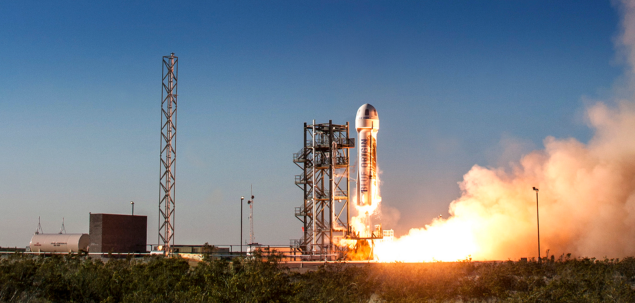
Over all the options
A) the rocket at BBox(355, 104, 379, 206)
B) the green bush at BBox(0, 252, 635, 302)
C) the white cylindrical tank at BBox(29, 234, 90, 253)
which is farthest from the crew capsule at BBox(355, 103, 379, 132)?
the white cylindrical tank at BBox(29, 234, 90, 253)

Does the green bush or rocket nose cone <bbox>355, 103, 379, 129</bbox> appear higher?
rocket nose cone <bbox>355, 103, 379, 129</bbox>

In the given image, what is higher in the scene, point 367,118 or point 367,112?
point 367,112

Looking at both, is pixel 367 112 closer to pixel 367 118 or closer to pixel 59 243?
pixel 367 118

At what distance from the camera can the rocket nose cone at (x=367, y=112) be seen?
57.2m

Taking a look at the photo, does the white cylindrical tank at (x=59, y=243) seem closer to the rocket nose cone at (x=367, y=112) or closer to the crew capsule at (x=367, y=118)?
the crew capsule at (x=367, y=118)

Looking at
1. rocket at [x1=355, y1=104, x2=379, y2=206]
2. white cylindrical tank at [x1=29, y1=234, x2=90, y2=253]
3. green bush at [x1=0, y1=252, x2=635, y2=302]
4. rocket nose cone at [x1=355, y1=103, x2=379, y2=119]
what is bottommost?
green bush at [x1=0, y1=252, x2=635, y2=302]

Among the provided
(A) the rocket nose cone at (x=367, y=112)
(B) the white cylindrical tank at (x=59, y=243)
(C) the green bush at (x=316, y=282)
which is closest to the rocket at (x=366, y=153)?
(A) the rocket nose cone at (x=367, y=112)

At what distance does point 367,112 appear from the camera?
57.3 metres

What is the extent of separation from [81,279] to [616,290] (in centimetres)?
2740

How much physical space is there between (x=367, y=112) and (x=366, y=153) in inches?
155

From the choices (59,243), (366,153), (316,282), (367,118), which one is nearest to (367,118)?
(367,118)

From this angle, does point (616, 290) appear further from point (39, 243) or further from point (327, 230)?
point (39, 243)

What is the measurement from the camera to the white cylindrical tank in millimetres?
56625

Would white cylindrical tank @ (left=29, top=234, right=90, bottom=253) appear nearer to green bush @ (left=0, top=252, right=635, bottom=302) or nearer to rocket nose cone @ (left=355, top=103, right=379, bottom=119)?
green bush @ (left=0, top=252, right=635, bottom=302)
